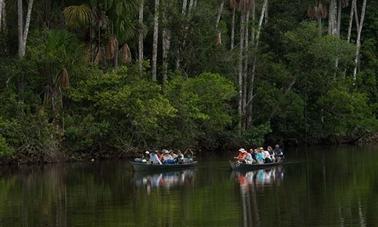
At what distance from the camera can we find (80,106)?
2125 inches

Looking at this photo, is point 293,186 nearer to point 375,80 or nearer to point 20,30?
point 20,30

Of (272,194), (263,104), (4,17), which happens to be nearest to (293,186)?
(272,194)

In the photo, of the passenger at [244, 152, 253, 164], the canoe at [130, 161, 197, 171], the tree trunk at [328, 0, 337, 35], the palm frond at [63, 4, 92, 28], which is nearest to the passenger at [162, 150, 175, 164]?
the canoe at [130, 161, 197, 171]

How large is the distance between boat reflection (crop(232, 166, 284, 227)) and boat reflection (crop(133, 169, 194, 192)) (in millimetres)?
2498

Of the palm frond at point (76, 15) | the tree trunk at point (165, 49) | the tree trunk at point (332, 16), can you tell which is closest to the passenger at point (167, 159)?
the palm frond at point (76, 15)

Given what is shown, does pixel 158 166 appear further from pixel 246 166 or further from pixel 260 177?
pixel 260 177

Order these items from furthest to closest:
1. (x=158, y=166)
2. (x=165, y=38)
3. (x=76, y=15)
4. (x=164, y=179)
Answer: (x=165, y=38) → (x=76, y=15) → (x=158, y=166) → (x=164, y=179)

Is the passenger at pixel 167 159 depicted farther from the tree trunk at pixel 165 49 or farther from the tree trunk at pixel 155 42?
the tree trunk at pixel 165 49

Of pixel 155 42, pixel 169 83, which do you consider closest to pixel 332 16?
pixel 169 83

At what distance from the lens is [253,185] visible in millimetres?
36281

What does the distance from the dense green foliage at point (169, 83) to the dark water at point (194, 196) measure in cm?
511

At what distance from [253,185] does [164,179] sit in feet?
19.7

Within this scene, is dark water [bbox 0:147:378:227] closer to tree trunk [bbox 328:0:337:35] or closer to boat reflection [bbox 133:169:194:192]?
boat reflection [bbox 133:169:194:192]

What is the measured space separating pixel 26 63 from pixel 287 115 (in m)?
25.7
